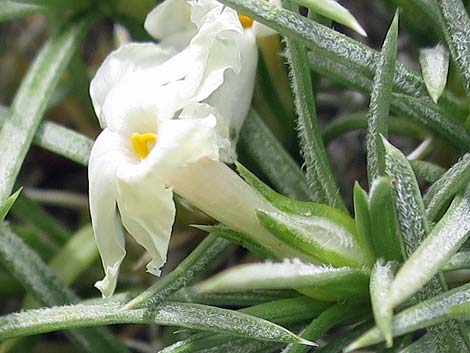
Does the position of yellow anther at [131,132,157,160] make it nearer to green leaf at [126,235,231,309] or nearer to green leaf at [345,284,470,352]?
green leaf at [126,235,231,309]

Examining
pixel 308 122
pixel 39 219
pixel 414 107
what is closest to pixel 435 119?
pixel 414 107

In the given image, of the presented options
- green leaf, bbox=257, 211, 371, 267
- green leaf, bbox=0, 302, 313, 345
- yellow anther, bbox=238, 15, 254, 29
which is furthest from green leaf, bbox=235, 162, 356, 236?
yellow anther, bbox=238, 15, 254, 29

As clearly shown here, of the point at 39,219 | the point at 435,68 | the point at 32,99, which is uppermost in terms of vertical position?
the point at 435,68

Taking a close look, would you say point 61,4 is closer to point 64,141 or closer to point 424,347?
point 64,141

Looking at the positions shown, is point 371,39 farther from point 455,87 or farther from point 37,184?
point 37,184

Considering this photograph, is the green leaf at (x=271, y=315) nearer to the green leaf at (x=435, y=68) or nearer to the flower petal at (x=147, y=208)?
the flower petal at (x=147, y=208)

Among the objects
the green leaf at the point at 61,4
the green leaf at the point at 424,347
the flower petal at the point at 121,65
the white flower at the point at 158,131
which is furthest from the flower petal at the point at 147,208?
the green leaf at the point at 61,4
